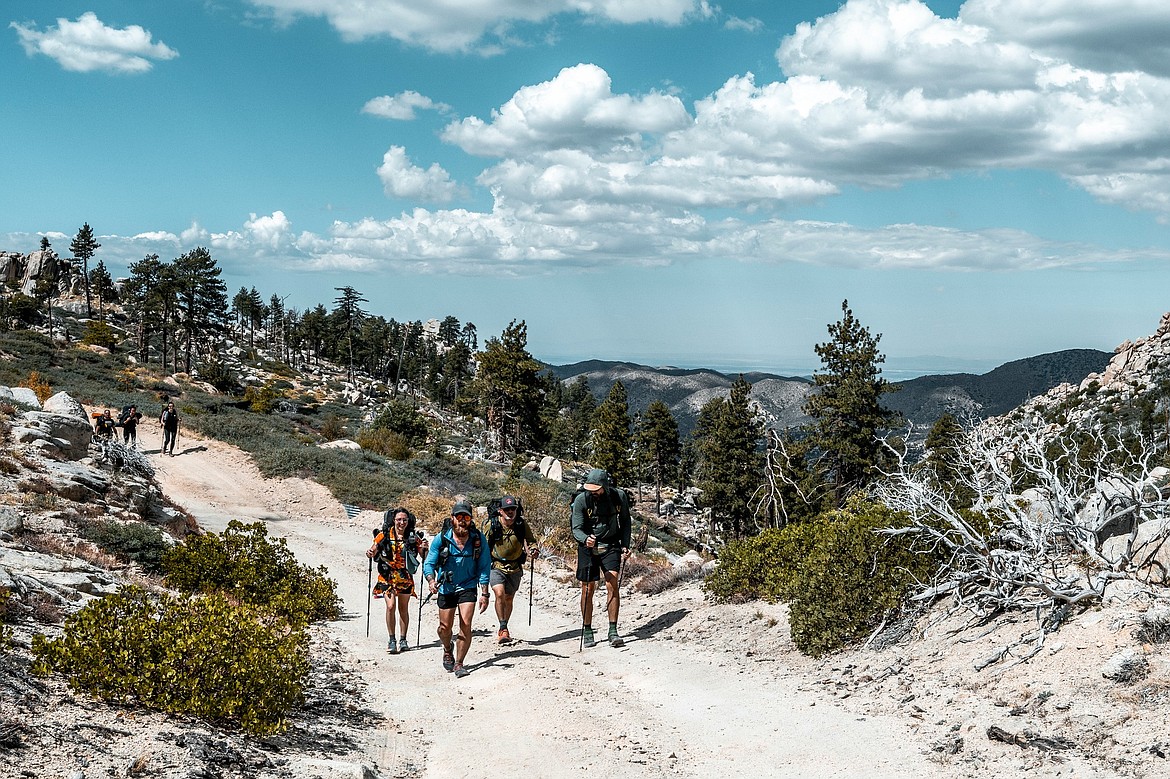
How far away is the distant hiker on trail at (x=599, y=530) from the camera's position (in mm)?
9609

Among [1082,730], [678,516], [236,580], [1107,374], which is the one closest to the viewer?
[1082,730]

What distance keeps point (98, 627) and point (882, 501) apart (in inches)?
319

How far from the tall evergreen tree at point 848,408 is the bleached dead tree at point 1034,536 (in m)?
→ 19.5

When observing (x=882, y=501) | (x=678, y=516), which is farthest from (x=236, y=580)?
(x=678, y=516)

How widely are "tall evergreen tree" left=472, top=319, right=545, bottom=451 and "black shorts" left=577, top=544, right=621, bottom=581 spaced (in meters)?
40.8

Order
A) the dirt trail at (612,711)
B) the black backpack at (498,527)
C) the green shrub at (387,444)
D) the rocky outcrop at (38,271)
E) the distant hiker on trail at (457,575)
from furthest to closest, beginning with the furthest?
1. the rocky outcrop at (38,271)
2. the green shrub at (387,444)
3. the black backpack at (498,527)
4. the distant hiker on trail at (457,575)
5. the dirt trail at (612,711)

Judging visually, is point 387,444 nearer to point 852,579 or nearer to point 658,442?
point 852,579

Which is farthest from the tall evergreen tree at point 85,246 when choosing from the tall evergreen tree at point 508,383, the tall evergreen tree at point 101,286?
the tall evergreen tree at point 508,383

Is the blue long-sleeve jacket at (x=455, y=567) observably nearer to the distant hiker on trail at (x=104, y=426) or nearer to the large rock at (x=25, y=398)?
the large rock at (x=25, y=398)

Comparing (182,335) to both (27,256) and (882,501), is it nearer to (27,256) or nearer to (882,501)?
(27,256)

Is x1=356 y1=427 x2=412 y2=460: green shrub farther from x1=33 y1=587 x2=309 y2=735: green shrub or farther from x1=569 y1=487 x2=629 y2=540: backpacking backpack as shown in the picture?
x1=33 y1=587 x2=309 y2=735: green shrub

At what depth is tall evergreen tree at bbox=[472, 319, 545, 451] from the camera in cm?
5041

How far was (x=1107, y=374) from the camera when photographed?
104188 mm

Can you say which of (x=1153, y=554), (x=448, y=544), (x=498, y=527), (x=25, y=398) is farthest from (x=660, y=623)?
(x=25, y=398)
